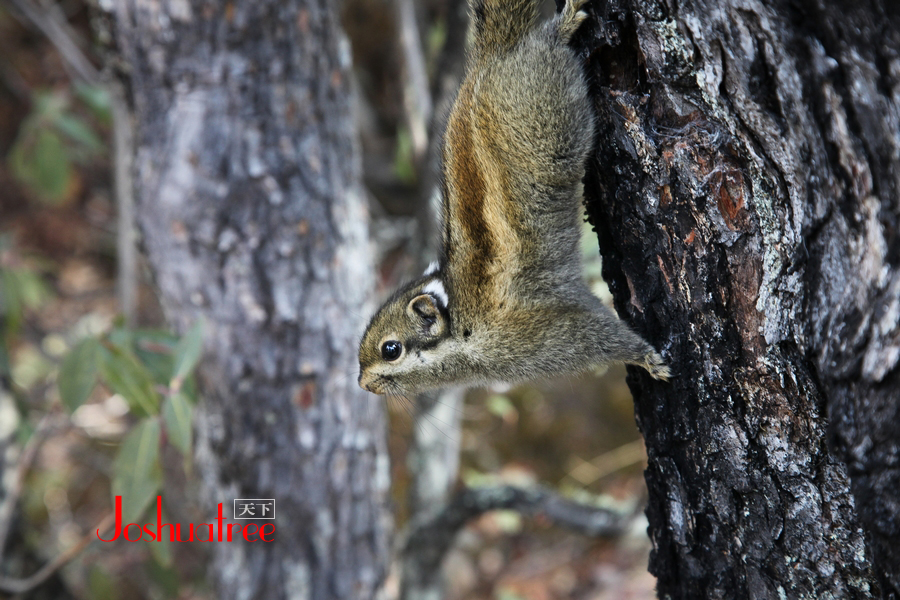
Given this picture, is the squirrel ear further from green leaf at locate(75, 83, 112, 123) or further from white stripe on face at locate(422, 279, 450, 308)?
green leaf at locate(75, 83, 112, 123)

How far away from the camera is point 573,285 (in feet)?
5.82

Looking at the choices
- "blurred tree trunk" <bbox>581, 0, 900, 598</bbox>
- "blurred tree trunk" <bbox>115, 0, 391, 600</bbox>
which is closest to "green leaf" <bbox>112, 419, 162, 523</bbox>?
"blurred tree trunk" <bbox>115, 0, 391, 600</bbox>

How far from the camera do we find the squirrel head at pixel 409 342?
1871 millimetres

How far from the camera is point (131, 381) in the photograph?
1.96 meters

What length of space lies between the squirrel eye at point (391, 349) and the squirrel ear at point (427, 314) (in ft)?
0.34

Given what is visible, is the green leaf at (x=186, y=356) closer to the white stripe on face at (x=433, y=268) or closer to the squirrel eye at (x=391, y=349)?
the squirrel eye at (x=391, y=349)

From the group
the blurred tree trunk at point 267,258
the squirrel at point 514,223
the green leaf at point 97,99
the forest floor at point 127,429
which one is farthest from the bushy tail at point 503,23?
the forest floor at point 127,429

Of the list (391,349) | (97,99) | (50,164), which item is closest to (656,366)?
(391,349)

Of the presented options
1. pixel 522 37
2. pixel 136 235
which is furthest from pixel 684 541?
pixel 136 235

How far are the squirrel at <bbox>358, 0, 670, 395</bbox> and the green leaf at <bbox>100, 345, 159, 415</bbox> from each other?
31.2 inches

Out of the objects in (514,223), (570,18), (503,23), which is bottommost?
(514,223)

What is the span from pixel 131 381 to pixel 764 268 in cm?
178

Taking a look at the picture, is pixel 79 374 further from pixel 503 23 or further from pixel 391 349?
pixel 503 23

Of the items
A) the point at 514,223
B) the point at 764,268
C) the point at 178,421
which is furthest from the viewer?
the point at 178,421
